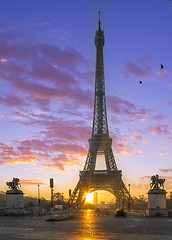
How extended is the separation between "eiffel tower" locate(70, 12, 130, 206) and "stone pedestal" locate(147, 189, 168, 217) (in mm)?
37386

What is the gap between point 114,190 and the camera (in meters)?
109

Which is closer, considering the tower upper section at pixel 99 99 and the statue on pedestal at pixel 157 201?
the statue on pedestal at pixel 157 201

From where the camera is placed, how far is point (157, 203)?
58625mm

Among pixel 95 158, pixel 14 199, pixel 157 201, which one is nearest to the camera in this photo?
pixel 157 201

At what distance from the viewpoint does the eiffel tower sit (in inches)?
4190

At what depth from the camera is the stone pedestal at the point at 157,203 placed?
58.6m

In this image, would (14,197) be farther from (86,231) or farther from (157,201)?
(86,231)

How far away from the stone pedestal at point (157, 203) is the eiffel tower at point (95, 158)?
37.4 meters

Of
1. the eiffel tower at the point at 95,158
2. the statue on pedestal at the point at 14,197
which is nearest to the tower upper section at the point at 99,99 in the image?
the eiffel tower at the point at 95,158

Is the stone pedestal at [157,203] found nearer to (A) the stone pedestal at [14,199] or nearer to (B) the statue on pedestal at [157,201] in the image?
(B) the statue on pedestal at [157,201]

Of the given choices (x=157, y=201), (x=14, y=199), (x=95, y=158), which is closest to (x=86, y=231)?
(x=157, y=201)

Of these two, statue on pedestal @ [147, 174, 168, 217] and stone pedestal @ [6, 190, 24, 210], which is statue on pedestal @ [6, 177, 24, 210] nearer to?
stone pedestal @ [6, 190, 24, 210]

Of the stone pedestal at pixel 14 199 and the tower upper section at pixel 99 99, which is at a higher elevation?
the tower upper section at pixel 99 99

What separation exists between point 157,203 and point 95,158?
191 feet
